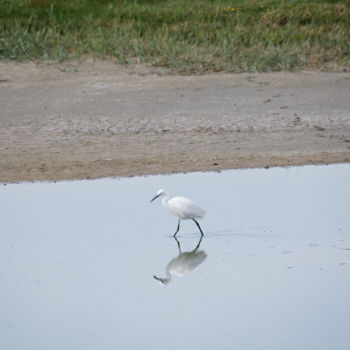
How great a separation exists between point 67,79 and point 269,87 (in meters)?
3.43

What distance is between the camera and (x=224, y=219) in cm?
866

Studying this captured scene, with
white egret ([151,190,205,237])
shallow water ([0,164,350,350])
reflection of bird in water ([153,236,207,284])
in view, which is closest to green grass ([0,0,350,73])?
shallow water ([0,164,350,350])

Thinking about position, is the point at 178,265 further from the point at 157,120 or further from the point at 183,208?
the point at 157,120

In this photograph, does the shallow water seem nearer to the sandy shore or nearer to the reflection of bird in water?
the reflection of bird in water

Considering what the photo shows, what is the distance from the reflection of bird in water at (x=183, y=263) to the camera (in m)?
7.29

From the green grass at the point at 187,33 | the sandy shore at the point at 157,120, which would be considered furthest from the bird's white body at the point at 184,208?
the green grass at the point at 187,33

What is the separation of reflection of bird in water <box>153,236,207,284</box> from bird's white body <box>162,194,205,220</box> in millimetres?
398

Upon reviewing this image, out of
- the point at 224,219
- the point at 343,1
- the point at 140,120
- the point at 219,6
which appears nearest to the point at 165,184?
the point at 224,219

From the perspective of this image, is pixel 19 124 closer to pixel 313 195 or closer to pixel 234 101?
pixel 234 101

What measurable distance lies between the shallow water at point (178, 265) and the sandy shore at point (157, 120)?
2.73 feet

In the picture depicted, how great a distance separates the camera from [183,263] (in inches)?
299

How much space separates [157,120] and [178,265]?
19.3 ft

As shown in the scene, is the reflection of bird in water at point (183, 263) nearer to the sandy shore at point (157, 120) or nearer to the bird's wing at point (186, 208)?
the bird's wing at point (186, 208)

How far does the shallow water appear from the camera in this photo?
19.7 feet
